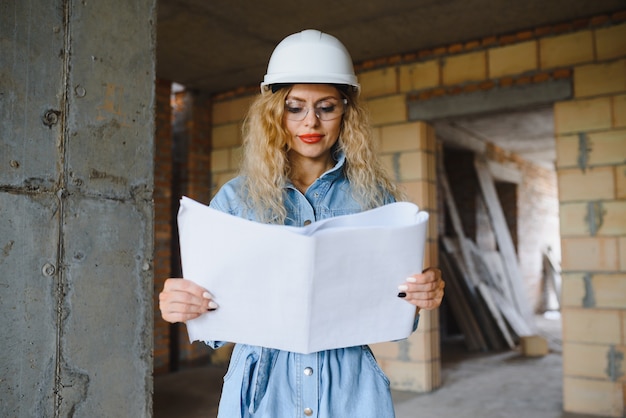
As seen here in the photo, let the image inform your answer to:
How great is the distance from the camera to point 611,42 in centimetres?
377

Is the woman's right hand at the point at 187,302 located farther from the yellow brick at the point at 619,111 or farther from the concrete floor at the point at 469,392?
the yellow brick at the point at 619,111

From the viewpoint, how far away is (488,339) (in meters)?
6.43

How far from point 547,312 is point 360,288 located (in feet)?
32.6

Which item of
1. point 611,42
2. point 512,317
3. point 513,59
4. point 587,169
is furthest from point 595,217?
point 512,317

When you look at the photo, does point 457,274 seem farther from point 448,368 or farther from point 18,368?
point 18,368

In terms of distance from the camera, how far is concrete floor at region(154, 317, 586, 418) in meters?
3.92

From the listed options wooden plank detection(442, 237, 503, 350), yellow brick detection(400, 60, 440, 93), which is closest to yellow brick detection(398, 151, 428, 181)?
yellow brick detection(400, 60, 440, 93)

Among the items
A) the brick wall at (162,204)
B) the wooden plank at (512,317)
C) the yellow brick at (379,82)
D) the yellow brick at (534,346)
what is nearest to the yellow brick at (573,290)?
the yellow brick at (379,82)

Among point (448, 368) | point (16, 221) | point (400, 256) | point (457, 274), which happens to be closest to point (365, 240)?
point (400, 256)

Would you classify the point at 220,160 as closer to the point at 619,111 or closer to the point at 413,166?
the point at 413,166

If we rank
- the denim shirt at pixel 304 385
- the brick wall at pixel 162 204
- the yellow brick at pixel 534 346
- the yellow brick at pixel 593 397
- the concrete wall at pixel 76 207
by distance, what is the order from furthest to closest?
the yellow brick at pixel 534 346 < the brick wall at pixel 162 204 < the yellow brick at pixel 593 397 < the concrete wall at pixel 76 207 < the denim shirt at pixel 304 385

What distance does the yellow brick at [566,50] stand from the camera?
3.87 meters

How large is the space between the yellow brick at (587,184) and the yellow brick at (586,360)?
40.7 inches

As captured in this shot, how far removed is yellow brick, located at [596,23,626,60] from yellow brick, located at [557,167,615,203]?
787 mm
